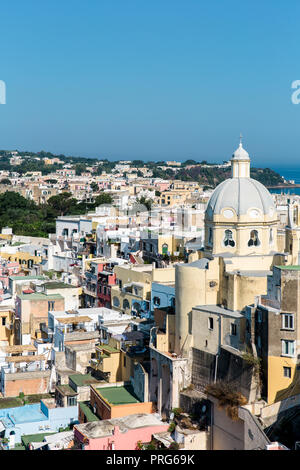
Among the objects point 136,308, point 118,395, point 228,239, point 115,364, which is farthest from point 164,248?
point 118,395

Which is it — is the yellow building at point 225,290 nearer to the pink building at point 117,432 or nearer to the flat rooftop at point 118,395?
the flat rooftop at point 118,395

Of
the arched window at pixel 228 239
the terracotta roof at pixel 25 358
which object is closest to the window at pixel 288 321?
the arched window at pixel 228 239

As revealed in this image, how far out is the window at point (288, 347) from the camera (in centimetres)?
1479

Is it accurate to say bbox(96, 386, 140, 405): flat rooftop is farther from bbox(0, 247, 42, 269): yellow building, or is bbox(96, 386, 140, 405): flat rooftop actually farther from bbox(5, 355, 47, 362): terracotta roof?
bbox(0, 247, 42, 269): yellow building

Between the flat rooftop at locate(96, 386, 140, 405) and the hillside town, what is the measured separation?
0.13ft

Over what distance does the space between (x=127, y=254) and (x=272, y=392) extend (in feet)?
51.6

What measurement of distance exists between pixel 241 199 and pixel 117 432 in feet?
21.5

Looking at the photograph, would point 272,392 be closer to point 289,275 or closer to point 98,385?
point 289,275

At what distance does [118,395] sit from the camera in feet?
59.9

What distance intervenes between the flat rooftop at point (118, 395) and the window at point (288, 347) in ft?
15.2

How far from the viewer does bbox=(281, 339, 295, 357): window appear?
582 inches
